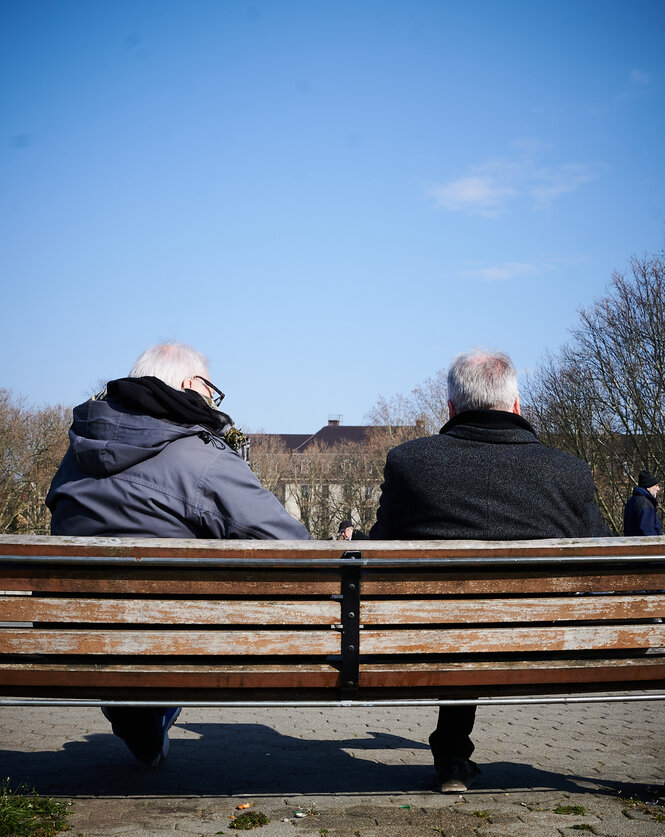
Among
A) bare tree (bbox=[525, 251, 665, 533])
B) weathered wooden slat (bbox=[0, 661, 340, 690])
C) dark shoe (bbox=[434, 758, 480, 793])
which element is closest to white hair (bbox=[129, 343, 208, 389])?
weathered wooden slat (bbox=[0, 661, 340, 690])

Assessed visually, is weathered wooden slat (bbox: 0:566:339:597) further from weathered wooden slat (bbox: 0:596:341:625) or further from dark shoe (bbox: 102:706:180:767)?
dark shoe (bbox: 102:706:180:767)

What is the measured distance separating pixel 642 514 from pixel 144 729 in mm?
10202

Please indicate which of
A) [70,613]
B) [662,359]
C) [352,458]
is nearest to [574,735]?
[70,613]

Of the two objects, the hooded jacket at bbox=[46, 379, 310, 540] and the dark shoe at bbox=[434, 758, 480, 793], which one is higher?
the hooded jacket at bbox=[46, 379, 310, 540]

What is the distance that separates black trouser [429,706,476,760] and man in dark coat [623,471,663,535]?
374 inches

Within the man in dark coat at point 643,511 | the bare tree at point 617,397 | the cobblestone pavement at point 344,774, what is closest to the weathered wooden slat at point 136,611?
the cobblestone pavement at point 344,774

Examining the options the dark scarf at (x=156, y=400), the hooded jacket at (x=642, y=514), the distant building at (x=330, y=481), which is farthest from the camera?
the distant building at (x=330, y=481)

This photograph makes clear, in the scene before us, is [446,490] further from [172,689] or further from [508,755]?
[508,755]

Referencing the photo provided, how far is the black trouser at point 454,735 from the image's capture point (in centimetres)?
374

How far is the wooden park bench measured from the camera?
2.96m

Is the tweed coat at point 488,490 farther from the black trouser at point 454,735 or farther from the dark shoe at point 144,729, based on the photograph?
the dark shoe at point 144,729

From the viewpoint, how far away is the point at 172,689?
10.0 feet

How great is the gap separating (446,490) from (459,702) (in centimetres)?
87

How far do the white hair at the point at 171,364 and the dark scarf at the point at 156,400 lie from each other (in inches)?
16.1
